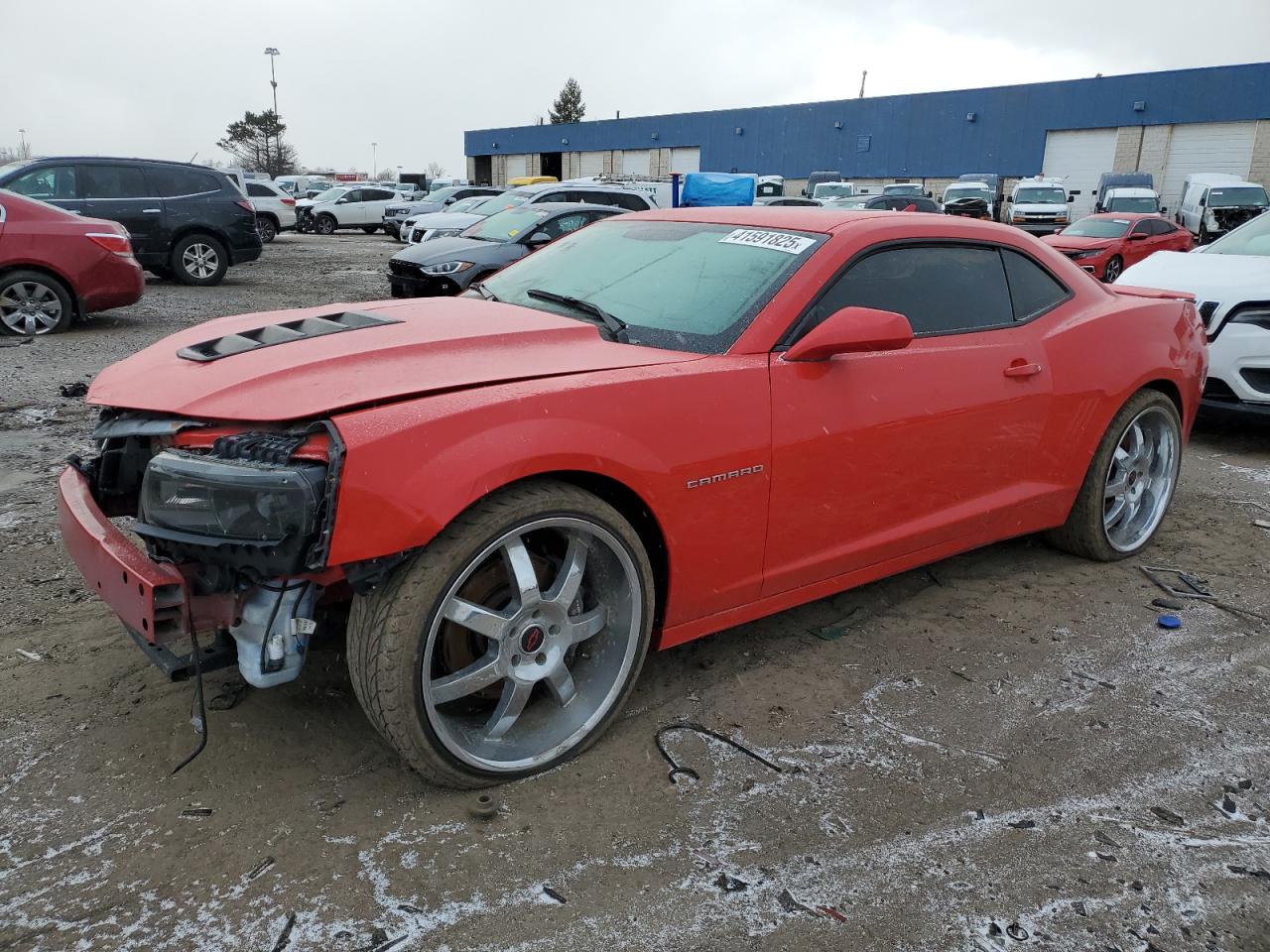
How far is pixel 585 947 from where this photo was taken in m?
2.03

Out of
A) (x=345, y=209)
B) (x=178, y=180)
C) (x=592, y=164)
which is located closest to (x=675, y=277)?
(x=178, y=180)

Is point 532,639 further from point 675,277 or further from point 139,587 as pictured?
point 675,277

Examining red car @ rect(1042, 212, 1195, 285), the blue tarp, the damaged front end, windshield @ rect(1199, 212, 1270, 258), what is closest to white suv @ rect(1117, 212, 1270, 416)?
windshield @ rect(1199, 212, 1270, 258)

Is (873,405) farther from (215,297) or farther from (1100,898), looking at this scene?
(215,297)

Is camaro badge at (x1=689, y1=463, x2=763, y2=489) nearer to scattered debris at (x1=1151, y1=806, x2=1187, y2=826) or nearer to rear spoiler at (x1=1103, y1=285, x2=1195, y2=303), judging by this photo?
scattered debris at (x1=1151, y1=806, x2=1187, y2=826)

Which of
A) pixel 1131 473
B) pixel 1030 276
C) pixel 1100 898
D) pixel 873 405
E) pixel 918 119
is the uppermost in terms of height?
pixel 918 119

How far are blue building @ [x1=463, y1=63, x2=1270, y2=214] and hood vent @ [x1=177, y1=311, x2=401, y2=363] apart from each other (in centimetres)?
3967

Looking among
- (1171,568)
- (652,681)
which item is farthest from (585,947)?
(1171,568)

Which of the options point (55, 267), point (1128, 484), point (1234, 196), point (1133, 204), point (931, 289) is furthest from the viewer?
point (1133, 204)

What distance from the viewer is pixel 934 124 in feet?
140

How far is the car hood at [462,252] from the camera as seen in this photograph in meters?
10.3

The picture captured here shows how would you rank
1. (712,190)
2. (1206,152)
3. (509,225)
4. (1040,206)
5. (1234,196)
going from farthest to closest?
1. (1206,152)
2. (1040,206)
3. (1234,196)
4. (712,190)
5. (509,225)

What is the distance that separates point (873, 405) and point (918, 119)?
147 ft

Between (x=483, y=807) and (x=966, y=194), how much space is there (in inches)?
1176
